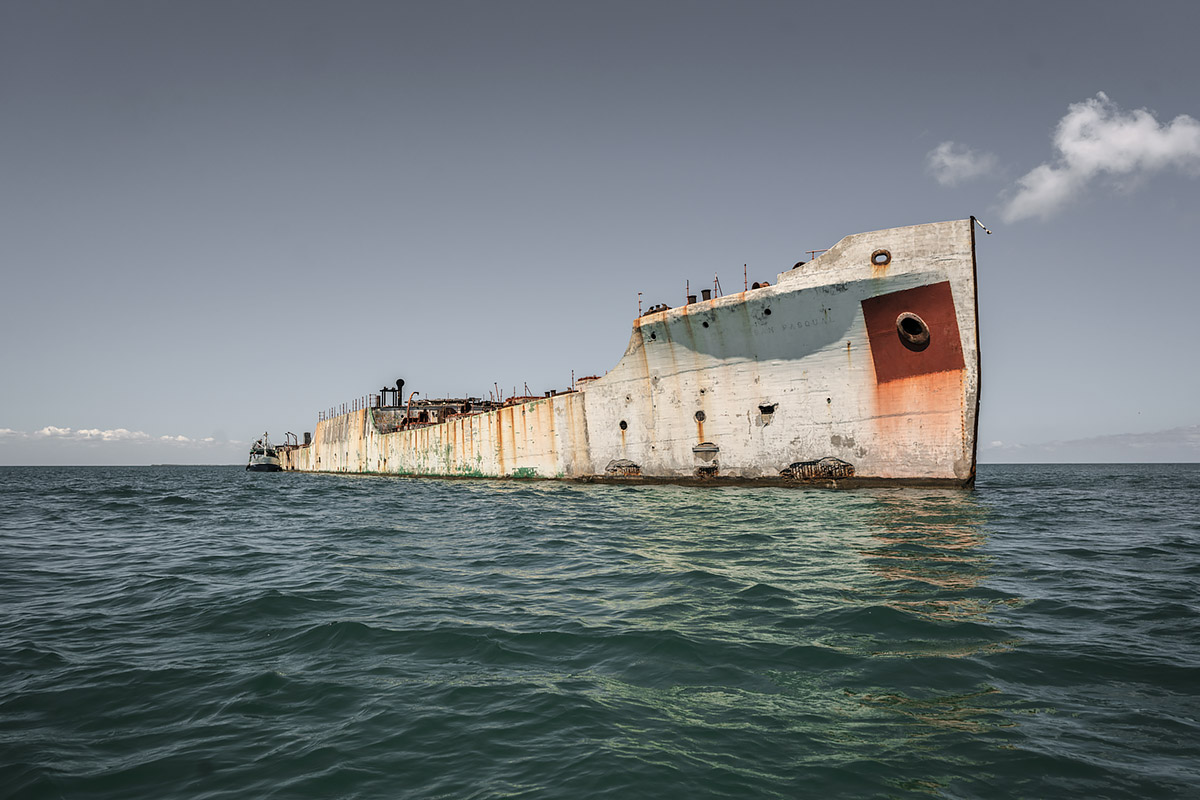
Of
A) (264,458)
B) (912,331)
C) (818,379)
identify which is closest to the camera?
(912,331)

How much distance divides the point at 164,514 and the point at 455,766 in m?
17.6

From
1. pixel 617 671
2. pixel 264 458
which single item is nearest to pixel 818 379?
pixel 617 671

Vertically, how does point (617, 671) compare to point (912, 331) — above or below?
below

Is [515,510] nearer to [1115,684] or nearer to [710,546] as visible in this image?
[710,546]

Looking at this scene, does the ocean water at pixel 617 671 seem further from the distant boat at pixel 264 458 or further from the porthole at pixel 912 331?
the distant boat at pixel 264 458

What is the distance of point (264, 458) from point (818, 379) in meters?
70.4

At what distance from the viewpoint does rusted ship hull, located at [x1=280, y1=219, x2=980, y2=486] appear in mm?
14430

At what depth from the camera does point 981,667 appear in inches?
168

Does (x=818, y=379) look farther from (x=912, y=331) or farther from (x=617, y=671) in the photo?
(x=617, y=671)

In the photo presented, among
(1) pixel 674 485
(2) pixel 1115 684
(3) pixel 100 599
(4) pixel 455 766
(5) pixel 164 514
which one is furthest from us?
(1) pixel 674 485

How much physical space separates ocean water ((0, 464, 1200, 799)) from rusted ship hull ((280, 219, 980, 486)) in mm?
5580

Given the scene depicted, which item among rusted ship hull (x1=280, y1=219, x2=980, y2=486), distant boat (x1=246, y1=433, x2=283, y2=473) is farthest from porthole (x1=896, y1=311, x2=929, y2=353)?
distant boat (x1=246, y1=433, x2=283, y2=473)

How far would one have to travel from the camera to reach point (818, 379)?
51.9 feet

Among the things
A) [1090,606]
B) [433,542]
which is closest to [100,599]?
[433,542]
